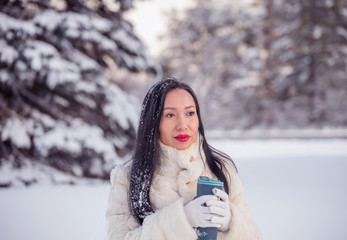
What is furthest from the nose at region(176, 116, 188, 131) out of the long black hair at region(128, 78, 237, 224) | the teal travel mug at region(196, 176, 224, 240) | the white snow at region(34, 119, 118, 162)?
the white snow at region(34, 119, 118, 162)

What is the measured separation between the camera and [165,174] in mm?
1862

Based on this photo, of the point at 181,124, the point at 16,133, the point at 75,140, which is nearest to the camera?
the point at 181,124

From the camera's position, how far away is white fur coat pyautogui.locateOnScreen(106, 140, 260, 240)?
1660 mm

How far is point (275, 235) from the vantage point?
438cm

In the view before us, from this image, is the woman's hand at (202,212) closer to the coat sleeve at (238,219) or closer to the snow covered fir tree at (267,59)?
the coat sleeve at (238,219)

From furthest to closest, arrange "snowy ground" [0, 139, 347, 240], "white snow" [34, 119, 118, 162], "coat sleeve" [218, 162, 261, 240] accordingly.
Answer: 1. "white snow" [34, 119, 118, 162]
2. "snowy ground" [0, 139, 347, 240]
3. "coat sleeve" [218, 162, 261, 240]

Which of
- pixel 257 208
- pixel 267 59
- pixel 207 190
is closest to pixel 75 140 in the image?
pixel 257 208

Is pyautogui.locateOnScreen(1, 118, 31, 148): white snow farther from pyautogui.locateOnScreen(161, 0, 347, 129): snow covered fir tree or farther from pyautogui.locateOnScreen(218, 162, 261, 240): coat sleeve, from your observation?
pyautogui.locateOnScreen(161, 0, 347, 129): snow covered fir tree

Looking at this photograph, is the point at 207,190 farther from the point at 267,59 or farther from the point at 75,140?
the point at 267,59

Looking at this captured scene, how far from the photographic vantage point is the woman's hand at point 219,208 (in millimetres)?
1562

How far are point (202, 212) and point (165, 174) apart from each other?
356 millimetres

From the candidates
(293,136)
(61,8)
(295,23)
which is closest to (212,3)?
(295,23)

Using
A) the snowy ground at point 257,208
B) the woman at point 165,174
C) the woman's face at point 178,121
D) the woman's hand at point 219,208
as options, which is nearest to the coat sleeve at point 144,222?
the woman at point 165,174

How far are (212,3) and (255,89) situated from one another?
300 inches
